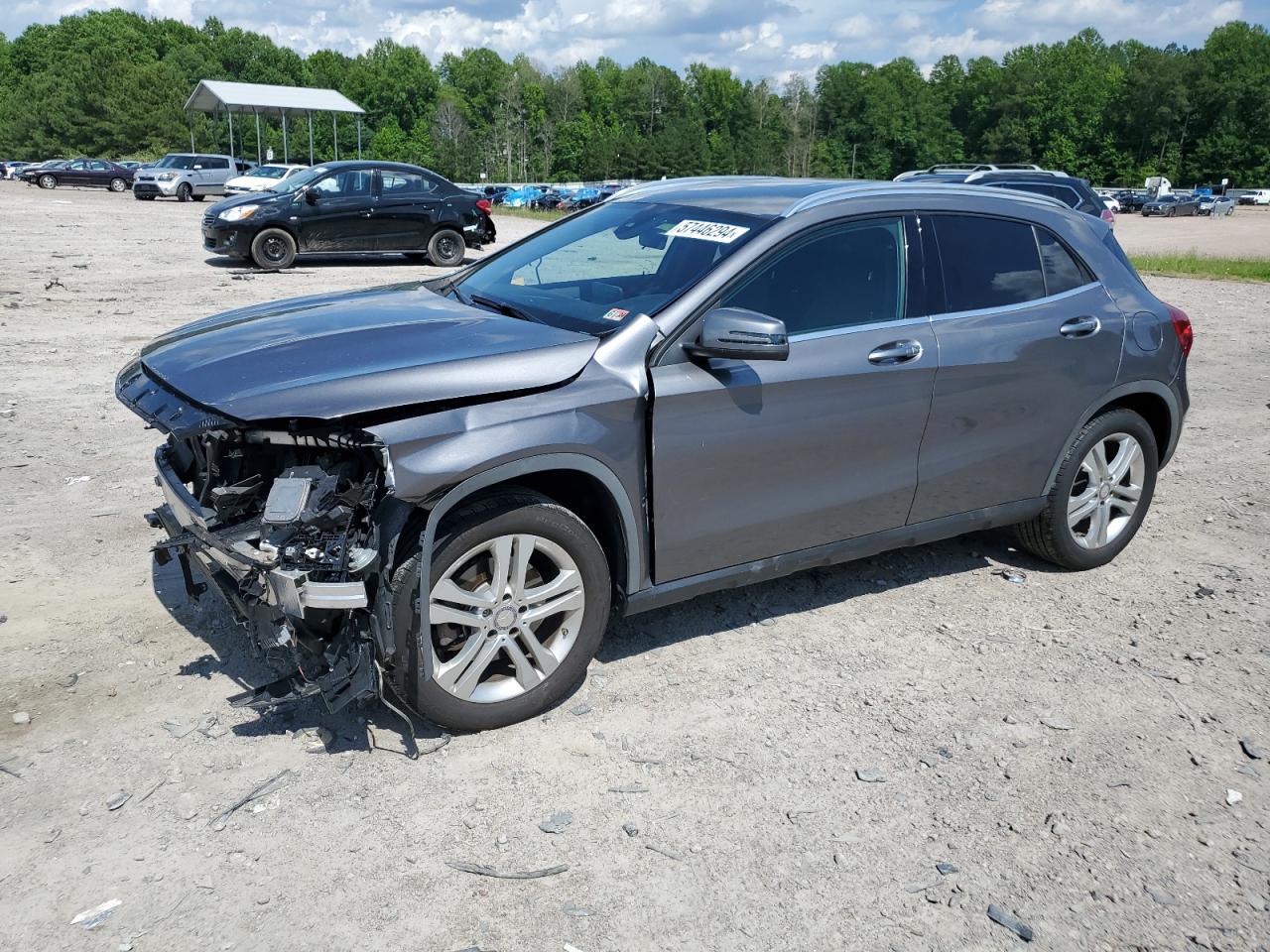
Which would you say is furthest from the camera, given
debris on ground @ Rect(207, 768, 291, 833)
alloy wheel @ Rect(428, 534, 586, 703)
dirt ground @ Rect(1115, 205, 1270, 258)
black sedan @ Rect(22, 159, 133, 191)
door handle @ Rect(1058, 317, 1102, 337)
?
black sedan @ Rect(22, 159, 133, 191)

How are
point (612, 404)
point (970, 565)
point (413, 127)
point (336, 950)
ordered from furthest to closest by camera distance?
point (413, 127) → point (970, 565) → point (612, 404) → point (336, 950)

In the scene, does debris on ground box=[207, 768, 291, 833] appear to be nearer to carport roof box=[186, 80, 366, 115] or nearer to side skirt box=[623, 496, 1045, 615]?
side skirt box=[623, 496, 1045, 615]

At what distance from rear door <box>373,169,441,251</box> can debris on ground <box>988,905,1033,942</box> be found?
17.1m

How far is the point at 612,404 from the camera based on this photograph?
3732 mm

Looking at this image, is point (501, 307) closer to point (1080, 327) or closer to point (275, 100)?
point (1080, 327)

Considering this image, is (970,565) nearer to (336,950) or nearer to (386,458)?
(386,458)

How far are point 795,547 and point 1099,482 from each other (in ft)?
6.49

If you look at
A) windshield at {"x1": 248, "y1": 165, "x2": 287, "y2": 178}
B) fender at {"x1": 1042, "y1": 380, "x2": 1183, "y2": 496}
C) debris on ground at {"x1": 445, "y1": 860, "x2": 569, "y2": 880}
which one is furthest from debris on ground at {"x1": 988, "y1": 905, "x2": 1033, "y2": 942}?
windshield at {"x1": 248, "y1": 165, "x2": 287, "y2": 178}

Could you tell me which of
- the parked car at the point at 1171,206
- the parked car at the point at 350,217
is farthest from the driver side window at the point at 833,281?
the parked car at the point at 1171,206

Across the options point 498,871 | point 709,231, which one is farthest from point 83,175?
point 498,871

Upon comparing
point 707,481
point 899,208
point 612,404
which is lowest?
point 707,481

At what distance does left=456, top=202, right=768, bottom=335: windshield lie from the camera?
4160mm

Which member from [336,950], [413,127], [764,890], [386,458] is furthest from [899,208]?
[413,127]

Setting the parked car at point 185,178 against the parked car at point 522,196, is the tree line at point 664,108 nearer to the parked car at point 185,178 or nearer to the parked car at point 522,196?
the parked car at point 522,196
